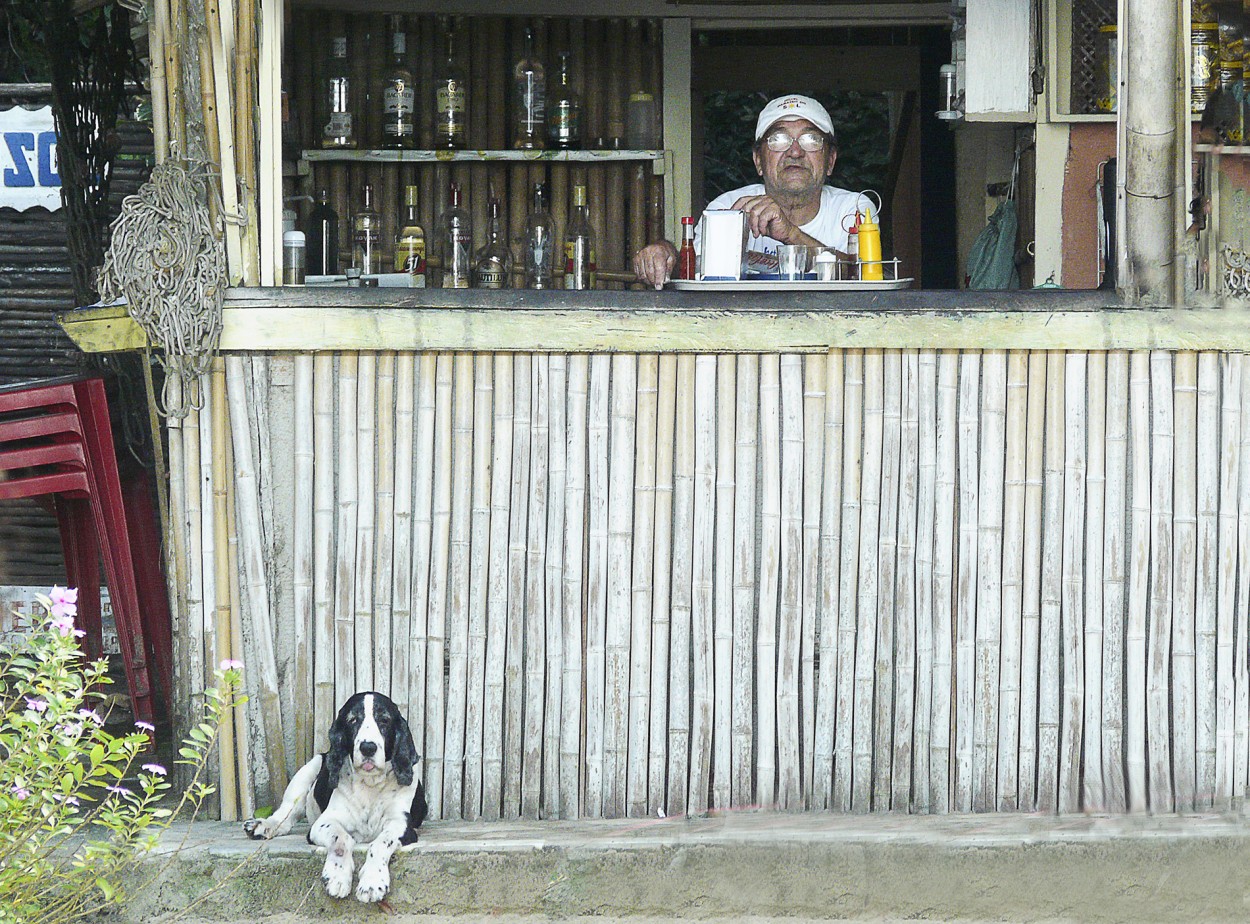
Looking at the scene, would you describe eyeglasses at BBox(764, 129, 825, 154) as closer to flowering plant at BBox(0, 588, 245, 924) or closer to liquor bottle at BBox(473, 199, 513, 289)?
liquor bottle at BBox(473, 199, 513, 289)

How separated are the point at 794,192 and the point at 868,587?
1.96 meters

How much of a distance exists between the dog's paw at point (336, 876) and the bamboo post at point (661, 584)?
0.91 meters

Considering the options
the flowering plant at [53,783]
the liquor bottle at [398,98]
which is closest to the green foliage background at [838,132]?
the liquor bottle at [398,98]

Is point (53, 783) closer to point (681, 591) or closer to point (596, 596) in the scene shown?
point (596, 596)

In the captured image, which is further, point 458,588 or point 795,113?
point 795,113

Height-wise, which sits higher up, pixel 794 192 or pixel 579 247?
pixel 794 192

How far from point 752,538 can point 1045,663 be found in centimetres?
92

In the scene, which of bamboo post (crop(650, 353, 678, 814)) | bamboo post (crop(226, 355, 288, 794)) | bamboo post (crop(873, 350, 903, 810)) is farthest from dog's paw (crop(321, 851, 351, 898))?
bamboo post (crop(873, 350, 903, 810))

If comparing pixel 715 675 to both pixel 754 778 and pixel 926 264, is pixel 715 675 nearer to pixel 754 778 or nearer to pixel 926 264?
pixel 754 778

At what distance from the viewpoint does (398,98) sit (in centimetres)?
685

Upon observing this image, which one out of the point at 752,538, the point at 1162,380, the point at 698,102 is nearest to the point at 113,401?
the point at 752,538

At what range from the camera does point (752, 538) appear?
453 centimetres

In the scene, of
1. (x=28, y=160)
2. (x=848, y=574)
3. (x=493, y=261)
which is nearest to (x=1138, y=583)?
(x=848, y=574)

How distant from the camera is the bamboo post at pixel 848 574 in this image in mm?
4496
